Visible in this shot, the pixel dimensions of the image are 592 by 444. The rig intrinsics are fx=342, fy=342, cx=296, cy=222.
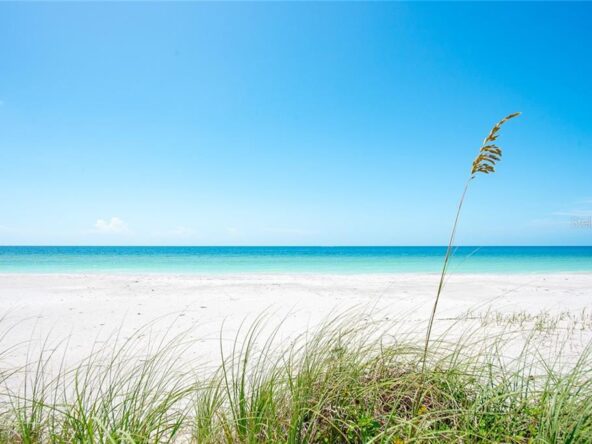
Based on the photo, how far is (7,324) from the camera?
675 cm

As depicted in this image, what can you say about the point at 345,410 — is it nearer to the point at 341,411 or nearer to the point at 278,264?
the point at 341,411

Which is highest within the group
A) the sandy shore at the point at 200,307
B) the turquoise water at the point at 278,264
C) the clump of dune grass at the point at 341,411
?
the clump of dune grass at the point at 341,411

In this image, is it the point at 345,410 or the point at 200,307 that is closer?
the point at 345,410

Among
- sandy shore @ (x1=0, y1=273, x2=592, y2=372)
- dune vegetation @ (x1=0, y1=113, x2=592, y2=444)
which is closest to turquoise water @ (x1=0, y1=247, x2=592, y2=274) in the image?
sandy shore @ (x1=0, y1=273, x2=592, y2=372)

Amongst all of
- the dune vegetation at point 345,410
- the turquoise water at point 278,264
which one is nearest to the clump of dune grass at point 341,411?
the dune vegetation at point 345,410

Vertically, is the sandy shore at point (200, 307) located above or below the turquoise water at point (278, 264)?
above

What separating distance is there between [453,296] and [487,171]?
984 cm

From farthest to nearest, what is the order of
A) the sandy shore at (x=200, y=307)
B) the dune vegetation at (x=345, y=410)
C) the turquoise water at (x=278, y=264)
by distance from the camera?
the turquoise water at (x=278, y=264) < the sandy shore at (x=200, y=307) < the dune vegetation at (x=345, y=410)

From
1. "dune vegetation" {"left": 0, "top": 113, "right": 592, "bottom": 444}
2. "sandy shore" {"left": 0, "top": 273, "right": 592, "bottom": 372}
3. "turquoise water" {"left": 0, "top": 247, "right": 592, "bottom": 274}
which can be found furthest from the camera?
"turquoise water" {"left": 0, "top": 247, "right": 592, "bottom": 274}

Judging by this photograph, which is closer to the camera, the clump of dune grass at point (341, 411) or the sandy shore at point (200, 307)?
the clump of dune grass at point (341, 411)

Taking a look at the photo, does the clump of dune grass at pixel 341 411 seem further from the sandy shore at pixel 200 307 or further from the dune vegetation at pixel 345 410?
the sandy shore at pixel 200 307

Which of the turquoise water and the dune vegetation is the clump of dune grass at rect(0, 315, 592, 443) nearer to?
the dune vegetation

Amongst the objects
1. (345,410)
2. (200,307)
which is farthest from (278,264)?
(345,410)

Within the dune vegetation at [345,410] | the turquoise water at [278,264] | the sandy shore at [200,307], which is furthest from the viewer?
the turquoise water at [278,264]
